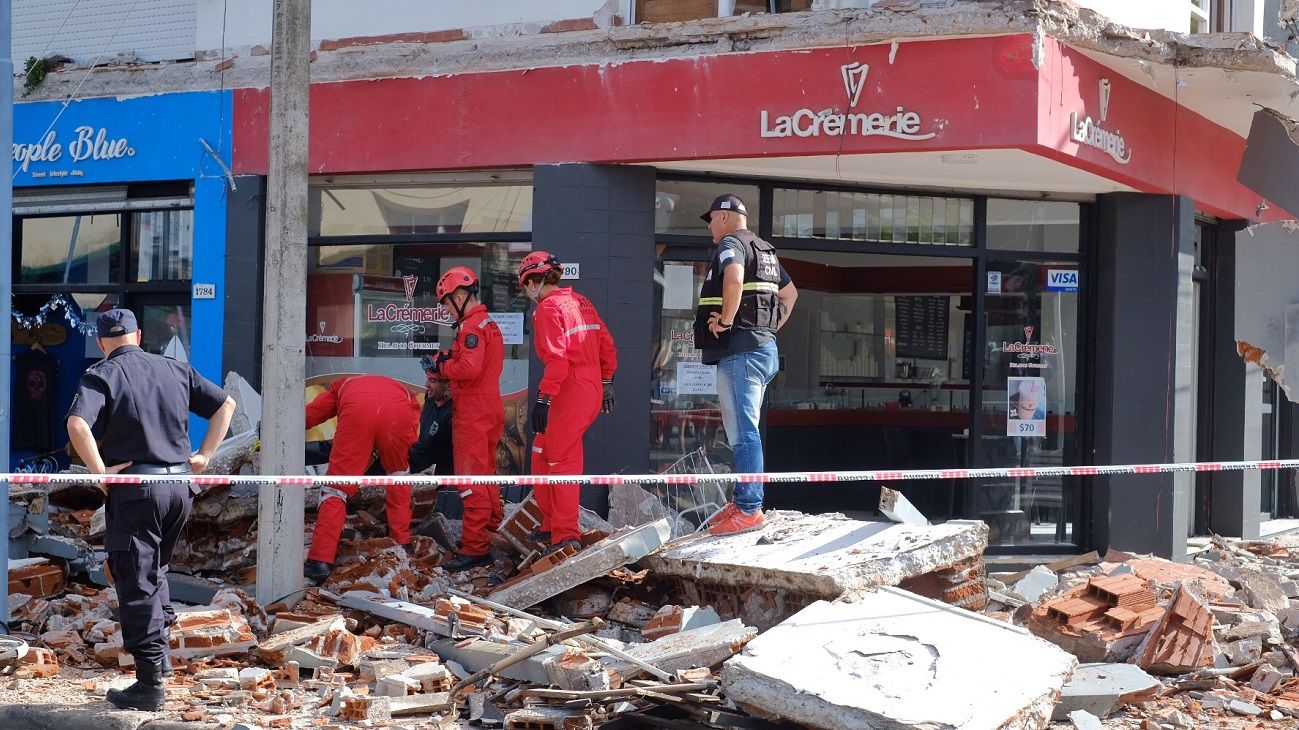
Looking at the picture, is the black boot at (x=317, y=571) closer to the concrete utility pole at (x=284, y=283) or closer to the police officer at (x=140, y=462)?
the concrete utility pole at (x=284, y=283)

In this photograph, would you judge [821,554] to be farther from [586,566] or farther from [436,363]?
[436,363]

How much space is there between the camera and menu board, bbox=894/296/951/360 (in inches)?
463

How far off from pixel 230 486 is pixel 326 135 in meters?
3.22

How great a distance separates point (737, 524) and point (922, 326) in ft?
16.9

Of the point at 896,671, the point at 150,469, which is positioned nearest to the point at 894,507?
the point at 896,671

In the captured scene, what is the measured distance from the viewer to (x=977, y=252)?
10148mm

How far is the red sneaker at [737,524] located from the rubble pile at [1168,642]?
5.26 ft

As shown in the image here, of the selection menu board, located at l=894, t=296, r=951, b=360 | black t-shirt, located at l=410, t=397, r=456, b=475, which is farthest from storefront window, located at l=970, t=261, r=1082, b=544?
black t-shirt, located at l=410, t=397, r=456, b=475

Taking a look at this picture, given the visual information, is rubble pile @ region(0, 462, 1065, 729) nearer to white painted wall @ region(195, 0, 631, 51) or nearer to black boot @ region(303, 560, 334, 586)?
black boot @ region(303, 560, 334, 586)

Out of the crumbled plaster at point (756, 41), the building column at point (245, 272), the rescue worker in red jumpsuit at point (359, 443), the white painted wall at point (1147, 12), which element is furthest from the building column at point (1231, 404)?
the building column at point (245, 272)

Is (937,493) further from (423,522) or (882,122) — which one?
(423,522)

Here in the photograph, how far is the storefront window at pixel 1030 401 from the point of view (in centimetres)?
1033

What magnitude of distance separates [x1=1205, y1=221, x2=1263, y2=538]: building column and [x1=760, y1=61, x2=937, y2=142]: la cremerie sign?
16.2ft

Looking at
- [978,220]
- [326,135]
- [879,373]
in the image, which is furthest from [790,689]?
[879,373]
